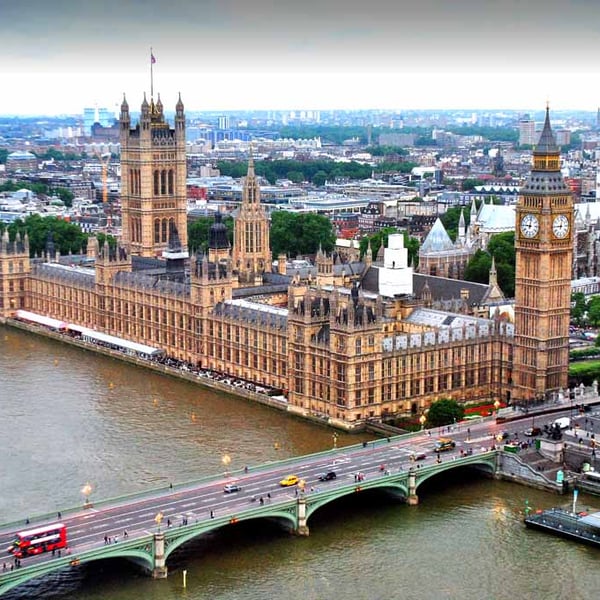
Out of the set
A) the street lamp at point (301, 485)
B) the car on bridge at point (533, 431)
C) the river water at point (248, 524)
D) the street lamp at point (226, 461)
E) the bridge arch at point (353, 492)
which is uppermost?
the street lamp at point (301, 485)

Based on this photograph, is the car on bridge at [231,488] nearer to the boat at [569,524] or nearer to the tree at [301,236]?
the boat at [569,524]

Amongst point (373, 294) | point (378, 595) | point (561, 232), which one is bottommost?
point (378, 595)

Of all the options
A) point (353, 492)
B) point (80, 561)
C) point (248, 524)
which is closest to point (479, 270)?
point (353, 492)

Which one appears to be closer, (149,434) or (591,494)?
(591,494)

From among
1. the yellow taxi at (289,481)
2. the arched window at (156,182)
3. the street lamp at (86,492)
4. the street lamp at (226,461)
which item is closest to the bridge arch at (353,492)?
the yellow taxi at (289,481)

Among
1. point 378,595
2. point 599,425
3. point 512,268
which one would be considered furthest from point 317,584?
point 512,268

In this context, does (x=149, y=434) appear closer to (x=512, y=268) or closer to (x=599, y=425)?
(x=599, y=425)

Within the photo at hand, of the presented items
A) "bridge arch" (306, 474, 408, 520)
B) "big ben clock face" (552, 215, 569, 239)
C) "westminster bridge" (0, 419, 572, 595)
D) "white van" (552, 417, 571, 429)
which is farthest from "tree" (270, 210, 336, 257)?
"bridge arch" (306, 474, 408, 520)
